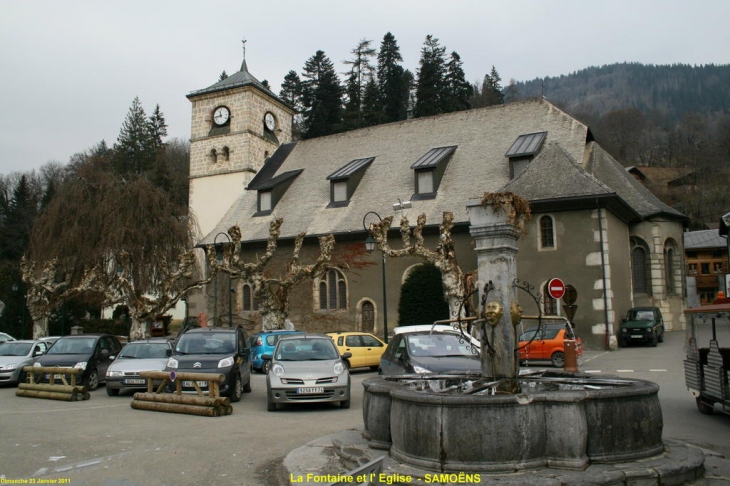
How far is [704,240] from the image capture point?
61.2 meters

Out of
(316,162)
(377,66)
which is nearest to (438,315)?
(316,162)

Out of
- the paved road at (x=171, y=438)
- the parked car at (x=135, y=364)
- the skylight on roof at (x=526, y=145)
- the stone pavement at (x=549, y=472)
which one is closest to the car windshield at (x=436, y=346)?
the paved road at (x=171, y=438)

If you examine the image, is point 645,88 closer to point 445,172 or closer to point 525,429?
point 445,172

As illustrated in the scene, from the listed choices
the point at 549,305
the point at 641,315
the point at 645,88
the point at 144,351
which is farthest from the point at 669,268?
the point at 645,88

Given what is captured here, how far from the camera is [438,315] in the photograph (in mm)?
27641

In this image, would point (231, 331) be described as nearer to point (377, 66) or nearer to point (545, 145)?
point (545, 145)

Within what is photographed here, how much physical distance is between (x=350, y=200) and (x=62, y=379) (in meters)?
19.3

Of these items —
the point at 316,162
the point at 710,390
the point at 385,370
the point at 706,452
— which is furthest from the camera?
the point at 316,162

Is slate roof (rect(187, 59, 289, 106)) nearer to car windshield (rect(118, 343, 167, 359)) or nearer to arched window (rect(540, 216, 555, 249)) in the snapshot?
arched window (rect(540, 216, 555, 249))

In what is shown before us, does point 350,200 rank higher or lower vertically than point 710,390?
higher

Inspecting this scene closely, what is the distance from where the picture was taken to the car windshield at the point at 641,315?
83.8 ft

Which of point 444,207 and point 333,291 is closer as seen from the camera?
point 444,207

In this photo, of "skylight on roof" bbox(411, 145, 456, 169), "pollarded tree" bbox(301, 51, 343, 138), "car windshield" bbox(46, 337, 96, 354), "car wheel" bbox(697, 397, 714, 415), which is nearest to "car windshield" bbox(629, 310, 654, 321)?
"skylight on roof" bbox(411, 145, 456, 169)

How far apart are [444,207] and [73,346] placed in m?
17.1
